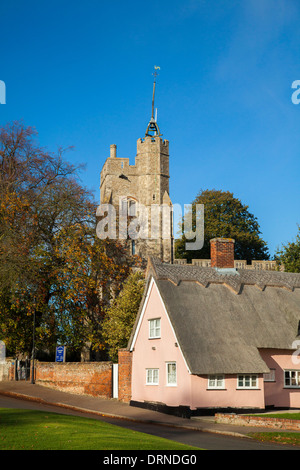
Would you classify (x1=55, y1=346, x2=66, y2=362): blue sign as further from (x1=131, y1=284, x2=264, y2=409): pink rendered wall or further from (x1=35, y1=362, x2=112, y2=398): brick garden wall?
(x1=131, y1=284, x2=264, y2=409): pink rendered wall

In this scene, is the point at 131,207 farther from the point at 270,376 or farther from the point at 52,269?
the point at 270,376

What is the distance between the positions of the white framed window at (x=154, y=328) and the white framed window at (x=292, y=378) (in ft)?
22.5

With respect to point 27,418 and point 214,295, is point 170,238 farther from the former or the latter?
point 27,418

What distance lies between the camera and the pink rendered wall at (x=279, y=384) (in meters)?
27.8

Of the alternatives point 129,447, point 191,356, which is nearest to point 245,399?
point 191,356

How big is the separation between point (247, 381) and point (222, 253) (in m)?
8.55

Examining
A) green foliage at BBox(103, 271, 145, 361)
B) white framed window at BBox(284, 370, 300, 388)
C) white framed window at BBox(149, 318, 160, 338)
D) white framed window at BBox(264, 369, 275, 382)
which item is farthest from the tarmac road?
green foliage at BBox(103, 271, 145, 361)

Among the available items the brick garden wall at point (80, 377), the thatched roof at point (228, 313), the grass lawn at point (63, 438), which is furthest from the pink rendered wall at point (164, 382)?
the grass lawn at point (63, 438)

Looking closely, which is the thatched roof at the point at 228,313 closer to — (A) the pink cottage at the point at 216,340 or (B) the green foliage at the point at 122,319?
(A) the pink cottage at the point at 216,340

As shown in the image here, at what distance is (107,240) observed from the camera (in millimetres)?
43469

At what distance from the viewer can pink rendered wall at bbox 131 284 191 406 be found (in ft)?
86.1

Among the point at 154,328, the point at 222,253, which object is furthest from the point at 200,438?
the point at 222,253

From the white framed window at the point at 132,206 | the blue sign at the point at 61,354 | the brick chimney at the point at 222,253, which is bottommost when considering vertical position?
the blue sign at the point at 61,354

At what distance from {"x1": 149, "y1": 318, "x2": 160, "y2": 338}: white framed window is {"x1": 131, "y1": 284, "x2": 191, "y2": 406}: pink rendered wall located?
0.22 meters
